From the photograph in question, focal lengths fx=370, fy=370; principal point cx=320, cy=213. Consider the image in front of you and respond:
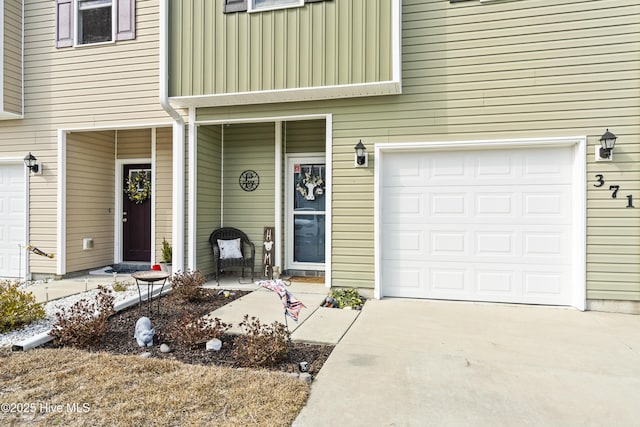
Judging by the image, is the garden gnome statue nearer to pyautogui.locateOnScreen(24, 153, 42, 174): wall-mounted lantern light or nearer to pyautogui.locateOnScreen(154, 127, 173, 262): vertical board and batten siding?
pyautogui.locateOnScreen(154, 127, 173, 262): vertical board and batten siding

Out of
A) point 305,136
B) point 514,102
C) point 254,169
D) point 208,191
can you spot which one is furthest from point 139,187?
point 514,102

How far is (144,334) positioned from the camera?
3406mm

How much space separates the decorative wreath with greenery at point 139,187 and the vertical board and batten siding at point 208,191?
1.71m

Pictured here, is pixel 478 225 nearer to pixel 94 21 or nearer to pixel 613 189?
pixel 613 189

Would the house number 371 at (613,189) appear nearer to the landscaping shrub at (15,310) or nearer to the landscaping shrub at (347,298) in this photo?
the landscaping shrub at (347,298)

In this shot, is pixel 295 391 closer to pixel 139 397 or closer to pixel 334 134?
pixel 139 397

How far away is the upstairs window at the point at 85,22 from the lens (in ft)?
20.1

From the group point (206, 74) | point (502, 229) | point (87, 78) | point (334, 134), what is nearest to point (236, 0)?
point (206, 74)

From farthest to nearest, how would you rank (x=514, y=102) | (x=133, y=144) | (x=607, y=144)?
(x=133, y=144), (x=514, y=102), (x=607, y=144)

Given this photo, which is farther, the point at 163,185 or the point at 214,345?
the point at 163,185

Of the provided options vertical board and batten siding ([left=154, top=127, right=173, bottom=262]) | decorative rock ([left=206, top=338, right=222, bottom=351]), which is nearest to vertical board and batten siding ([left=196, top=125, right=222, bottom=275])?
vertical board and batten siding ([left=154, top=127, right=173, bottom=262])

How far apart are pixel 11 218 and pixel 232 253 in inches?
158

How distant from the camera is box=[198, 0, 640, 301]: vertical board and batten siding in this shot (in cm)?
444

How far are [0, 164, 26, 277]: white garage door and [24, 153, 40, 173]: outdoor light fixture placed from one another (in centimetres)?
40
